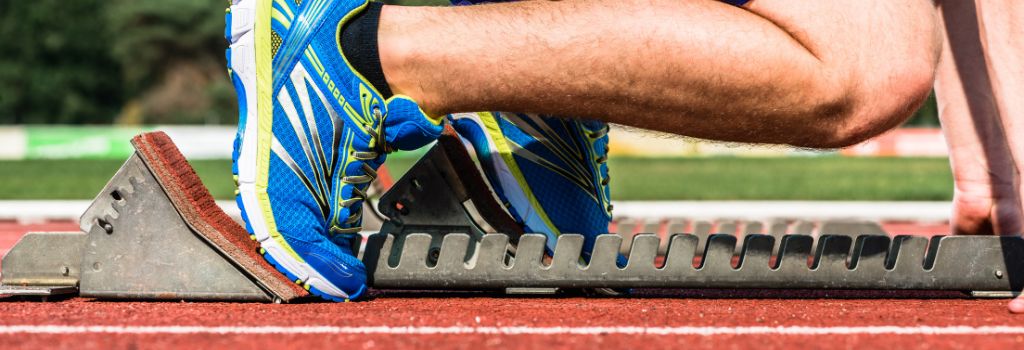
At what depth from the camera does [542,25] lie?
198 cm

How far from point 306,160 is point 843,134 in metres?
0.99

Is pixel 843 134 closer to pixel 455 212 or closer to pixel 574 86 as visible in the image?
pixel 574 86

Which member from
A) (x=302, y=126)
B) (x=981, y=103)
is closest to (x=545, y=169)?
(x=302, y=126)

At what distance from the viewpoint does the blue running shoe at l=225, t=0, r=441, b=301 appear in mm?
2025

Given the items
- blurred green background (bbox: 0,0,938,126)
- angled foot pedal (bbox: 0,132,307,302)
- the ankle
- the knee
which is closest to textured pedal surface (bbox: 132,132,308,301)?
angled foot pedal (bbox: 0,132,307,302)

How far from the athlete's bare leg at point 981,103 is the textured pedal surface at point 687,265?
37 centimetres

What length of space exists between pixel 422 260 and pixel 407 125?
321 mm

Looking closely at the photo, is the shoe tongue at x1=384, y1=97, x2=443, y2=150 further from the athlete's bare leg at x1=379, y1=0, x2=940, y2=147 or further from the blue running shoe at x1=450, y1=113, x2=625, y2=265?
the blue running shoe at x1=450, y1=113, x2=625, y2=265

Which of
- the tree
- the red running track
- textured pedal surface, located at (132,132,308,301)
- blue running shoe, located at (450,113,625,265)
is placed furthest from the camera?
the tree

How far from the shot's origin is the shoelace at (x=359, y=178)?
6.73 feet

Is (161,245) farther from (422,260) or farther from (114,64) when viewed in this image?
(114,64)

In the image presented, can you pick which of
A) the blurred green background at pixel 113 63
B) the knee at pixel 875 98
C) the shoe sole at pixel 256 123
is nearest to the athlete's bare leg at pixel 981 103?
the knee at pixel 875 98

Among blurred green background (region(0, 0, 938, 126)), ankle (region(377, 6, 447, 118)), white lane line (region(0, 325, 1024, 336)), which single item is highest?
ankle (region(377, 6, 447, 118))

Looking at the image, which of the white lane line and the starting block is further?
the starting block
